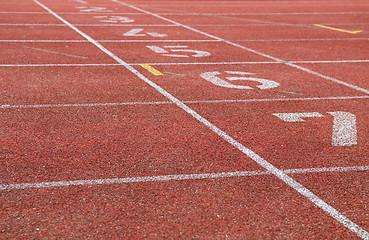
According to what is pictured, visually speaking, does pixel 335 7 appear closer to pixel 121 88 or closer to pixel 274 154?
pixel 121 88

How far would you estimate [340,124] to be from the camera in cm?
691

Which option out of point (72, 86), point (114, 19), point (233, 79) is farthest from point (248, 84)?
point (114, 19)

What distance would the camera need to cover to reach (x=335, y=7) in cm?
2405

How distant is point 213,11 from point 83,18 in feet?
19.7

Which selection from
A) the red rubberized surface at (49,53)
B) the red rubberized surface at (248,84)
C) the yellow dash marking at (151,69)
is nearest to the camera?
the red rubberized surface at (248,84)

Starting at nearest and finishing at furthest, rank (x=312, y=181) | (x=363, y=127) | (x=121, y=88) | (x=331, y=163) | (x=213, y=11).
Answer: (x=312, y=181)
(x=331, y=163)
(x=363, y=127)
(x=121, y=88)
(x=213, y=11)

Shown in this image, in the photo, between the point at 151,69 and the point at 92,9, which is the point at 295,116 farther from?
the point at 92,9

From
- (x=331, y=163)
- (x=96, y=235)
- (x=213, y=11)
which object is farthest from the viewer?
(x=213, y=11)

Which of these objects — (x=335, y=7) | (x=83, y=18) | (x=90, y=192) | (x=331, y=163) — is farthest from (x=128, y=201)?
(x=335, y=7)

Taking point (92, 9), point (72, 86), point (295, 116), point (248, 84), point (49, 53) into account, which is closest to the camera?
point (295, 116)

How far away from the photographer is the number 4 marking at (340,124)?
20.7 feet

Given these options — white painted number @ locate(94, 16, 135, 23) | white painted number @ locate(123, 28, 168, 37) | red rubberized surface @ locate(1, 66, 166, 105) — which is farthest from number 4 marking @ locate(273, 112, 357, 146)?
white painted number @ locate(94, 16, 135, 23)

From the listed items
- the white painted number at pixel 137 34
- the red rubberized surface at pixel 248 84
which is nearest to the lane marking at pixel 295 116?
the red rubberized surface at pixel 248 84

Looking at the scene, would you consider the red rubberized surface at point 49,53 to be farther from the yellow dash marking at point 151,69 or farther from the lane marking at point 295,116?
the lane marking at point 295,116
